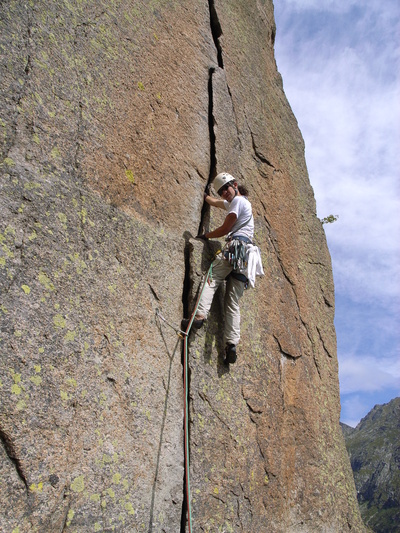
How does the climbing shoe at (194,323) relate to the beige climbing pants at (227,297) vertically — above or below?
below

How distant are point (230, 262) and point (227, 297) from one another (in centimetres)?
49

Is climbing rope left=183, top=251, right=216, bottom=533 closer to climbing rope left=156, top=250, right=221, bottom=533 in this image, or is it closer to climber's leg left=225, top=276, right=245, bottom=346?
climbing rope left=156, top=250, right=221, bottom=533

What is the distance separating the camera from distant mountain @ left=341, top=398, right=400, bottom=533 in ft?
434

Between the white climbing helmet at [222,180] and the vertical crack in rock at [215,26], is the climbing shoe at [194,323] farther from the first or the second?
the vertical crack in rock at [215,26]

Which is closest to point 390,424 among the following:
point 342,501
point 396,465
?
point 396,465

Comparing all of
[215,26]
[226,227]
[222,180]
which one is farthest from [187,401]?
[215,26]

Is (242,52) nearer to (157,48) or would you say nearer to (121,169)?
(157,48)

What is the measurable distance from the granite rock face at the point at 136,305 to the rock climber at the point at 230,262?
21 cm

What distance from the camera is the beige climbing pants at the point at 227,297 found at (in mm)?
5605

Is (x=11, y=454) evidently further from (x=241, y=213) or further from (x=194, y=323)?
(x=241, y=213)

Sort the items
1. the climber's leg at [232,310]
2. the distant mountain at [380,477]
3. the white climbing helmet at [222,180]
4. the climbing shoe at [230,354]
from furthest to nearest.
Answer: the distant mountain at [380,477] < the white climbing helmet at [222,180] < the climber's leg at [232,310] < the climbing shoe at [230,354]

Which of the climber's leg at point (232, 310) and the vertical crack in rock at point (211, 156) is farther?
the vertical crack in rock at point (211, 156)

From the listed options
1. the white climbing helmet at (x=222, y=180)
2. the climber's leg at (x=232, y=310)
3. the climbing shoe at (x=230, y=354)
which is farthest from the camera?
the white climbing helmet at (x=222, y=180)

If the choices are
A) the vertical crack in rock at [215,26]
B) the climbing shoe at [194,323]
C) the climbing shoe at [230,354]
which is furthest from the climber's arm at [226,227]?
the vertical crack in rock at [215,26]
